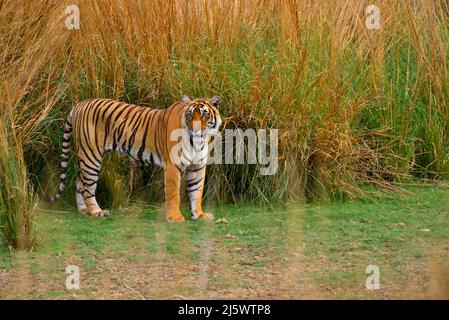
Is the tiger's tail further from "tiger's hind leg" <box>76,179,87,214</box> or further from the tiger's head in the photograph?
the tiger's head

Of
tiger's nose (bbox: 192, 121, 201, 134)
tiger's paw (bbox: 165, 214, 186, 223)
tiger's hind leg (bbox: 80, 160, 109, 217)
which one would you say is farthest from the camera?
tiger's hind leg (bbox: 80, 160, 109, 217)

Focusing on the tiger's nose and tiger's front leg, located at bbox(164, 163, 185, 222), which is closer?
the tiger's nose

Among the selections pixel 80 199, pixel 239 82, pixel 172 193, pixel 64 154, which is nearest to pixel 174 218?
pixel 172 193

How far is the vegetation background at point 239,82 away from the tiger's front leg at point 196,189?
36cm

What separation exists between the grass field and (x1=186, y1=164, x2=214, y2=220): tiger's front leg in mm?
122

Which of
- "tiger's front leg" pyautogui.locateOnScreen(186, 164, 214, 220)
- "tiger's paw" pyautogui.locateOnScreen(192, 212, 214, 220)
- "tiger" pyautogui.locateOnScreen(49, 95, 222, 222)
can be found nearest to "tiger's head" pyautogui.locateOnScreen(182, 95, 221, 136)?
"tiger" pyautogui.locateOnScreen(49, 95, 222, 222)

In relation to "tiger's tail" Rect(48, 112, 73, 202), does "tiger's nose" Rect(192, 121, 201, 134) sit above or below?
above

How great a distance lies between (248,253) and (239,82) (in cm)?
166

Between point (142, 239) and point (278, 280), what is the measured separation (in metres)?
1.19

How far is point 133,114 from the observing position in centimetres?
642

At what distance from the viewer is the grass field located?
4672 millimetres

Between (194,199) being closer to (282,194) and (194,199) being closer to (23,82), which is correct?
(282,194)

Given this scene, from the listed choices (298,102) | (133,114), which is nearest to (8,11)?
(133,114)

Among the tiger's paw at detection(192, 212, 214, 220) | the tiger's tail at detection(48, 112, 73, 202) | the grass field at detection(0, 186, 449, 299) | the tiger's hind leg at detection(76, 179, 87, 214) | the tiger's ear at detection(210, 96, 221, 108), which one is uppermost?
the tiger's ear at detection(210, 96, 221, 108)
